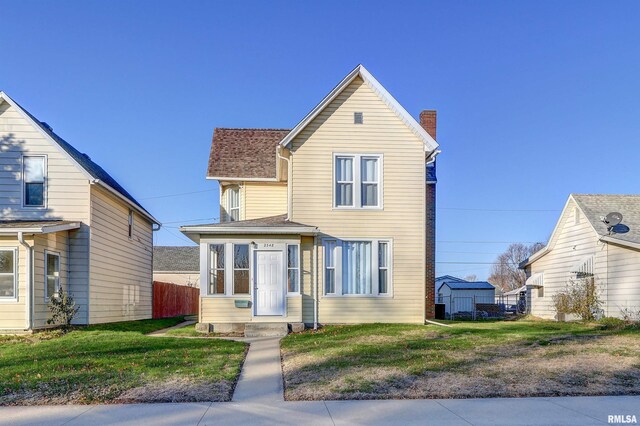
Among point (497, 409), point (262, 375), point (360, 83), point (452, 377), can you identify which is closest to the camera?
point (497, 409)

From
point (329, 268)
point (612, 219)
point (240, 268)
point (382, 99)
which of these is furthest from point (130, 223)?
point (612, 219)

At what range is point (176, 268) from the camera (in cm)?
4372

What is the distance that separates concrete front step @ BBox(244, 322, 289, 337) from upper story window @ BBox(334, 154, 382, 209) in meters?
4.06

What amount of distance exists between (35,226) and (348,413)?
425 inches

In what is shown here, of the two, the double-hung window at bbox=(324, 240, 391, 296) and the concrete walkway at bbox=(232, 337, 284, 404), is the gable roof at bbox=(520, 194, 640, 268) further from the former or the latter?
the concrete walkway at bbox=(232, 337, 284, 404)

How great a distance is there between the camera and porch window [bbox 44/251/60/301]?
15.3 meters

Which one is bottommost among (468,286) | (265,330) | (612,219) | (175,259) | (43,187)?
(468,286)

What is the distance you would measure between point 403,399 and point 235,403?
2323 mm

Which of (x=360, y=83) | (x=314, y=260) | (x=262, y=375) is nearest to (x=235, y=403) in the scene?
(x=262, y=375)

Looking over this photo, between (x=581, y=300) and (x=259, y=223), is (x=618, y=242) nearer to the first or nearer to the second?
(x=581, y=300)

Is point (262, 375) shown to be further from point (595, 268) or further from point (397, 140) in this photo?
point (595, 268)

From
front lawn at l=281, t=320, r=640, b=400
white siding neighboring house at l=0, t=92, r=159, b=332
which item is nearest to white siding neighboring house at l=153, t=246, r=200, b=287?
white siding neighboring house at l=0, t=92, r=159, b=332

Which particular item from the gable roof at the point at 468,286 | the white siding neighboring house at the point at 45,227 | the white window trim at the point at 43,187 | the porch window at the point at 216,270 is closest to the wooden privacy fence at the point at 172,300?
the white siding neighboring house at the point at 45,227

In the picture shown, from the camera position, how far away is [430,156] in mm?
17734
